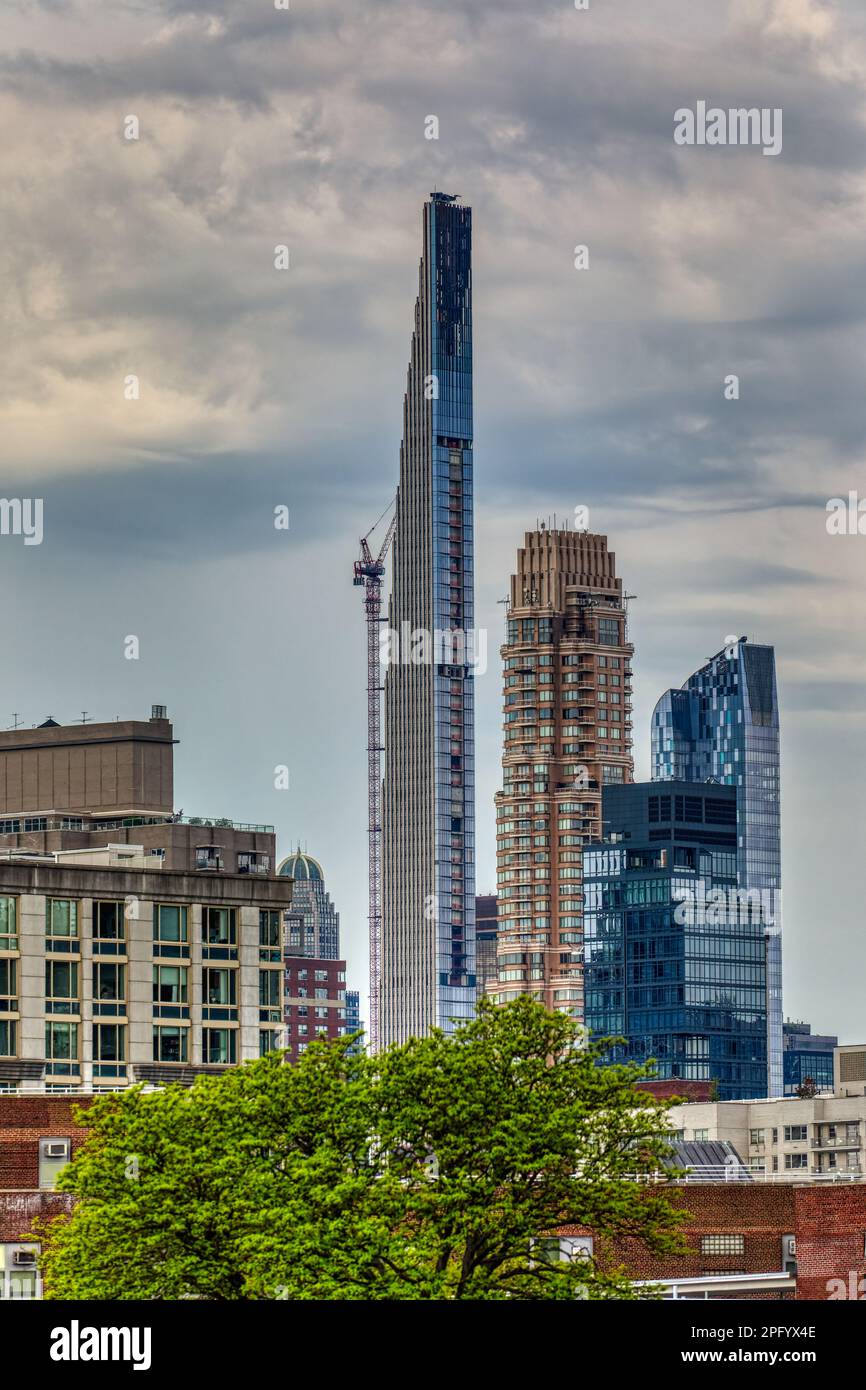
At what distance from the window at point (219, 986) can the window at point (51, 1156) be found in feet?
200

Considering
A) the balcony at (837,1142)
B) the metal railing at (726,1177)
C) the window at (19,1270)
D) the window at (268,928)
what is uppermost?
the window at (268,928)

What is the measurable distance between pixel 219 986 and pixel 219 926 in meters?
3.91

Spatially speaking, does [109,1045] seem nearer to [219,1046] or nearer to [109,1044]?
[109,1044]

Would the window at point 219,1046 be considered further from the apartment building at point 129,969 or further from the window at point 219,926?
the window at point 219,926

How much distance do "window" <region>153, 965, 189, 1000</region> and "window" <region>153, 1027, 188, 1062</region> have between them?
1.59 meters

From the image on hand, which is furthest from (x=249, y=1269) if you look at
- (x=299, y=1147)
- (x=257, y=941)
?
(x=257, y=941)

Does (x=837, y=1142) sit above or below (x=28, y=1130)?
below

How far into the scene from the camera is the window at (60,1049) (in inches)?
5389

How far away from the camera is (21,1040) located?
136125mm

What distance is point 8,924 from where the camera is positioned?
140 metres

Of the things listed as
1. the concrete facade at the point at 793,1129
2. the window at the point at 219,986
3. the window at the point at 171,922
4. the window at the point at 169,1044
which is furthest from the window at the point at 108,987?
the concrete facade at the point at 793,1129

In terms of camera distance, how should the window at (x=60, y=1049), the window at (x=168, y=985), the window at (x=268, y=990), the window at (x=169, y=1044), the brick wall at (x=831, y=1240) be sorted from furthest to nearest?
the window at (x=268, y=990) < the window at (x=168, y=985) < the window at (x=169, y=1044) < the window at (x=60, y=1049) < the brick wall at (x=831, y=1240)

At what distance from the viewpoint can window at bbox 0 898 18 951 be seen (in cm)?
13938

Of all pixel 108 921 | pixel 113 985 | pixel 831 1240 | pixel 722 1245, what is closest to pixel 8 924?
pixel 108 921
